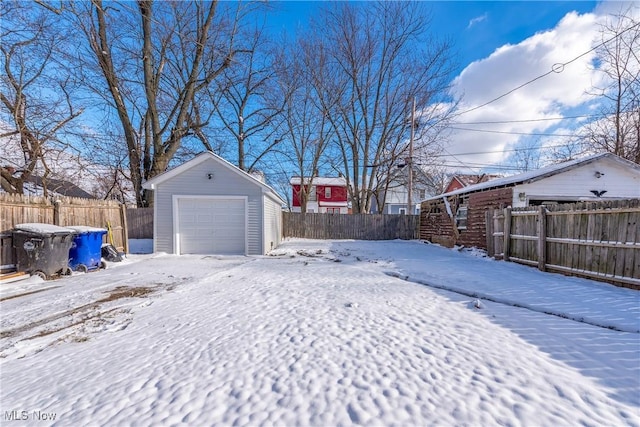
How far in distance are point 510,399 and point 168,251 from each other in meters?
10.2

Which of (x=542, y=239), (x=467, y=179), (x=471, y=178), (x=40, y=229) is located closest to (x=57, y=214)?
(x=40, y=229)

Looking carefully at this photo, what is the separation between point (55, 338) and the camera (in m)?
3.18

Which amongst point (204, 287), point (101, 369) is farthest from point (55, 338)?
point (204, 287)

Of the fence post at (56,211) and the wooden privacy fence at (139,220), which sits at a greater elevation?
the fence post at (56,211)

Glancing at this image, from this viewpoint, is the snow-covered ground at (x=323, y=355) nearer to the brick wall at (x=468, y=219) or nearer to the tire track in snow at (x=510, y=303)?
the tire track in snow at (x=510, y=303)

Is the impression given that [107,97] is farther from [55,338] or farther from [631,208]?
[631,208]

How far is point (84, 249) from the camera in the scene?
22.6 ft

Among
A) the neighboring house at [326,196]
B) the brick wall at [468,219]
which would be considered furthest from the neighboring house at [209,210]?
the neighboring house at [326,196]

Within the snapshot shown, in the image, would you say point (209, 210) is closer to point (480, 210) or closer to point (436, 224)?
point (480, 210)

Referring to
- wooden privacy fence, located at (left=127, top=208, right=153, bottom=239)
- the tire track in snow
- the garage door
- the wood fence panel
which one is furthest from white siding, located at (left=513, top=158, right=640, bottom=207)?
wooden privacy fence, located at (left=127, top=208, right=153, bottom=239)

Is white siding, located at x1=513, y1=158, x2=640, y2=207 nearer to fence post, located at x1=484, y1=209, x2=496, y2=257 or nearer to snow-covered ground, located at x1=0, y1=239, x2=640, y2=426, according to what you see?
fence post, located at x1=484, y1=209, x2=496, y2=257

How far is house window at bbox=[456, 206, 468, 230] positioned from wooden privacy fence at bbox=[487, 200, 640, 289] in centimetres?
388

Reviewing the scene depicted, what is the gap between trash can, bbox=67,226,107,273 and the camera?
6719 mm

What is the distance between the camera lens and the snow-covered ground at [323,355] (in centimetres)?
193
